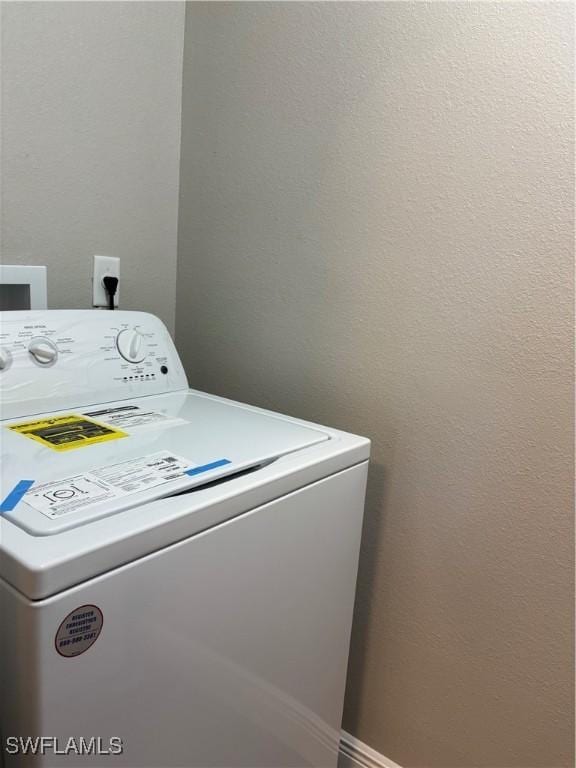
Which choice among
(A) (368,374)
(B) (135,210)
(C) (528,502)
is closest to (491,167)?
(A) (368,374)

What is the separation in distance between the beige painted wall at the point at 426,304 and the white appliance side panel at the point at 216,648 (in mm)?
170

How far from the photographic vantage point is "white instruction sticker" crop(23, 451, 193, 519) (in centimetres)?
60

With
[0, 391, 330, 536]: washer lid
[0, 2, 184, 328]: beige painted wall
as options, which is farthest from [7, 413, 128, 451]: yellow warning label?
[0, 2, 184, 328]: beige painted wall

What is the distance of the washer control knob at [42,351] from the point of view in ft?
3.05

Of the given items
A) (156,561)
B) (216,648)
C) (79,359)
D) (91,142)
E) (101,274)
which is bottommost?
(216,648)

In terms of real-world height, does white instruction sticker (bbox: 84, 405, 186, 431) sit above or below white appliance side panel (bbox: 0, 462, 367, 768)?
above

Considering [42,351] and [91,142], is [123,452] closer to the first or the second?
[42,351]

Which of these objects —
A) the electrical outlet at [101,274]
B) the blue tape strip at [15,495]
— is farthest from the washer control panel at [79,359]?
the blue tape strip at [15,495]

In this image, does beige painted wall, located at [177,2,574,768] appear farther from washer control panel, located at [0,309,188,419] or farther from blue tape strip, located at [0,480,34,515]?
blue tape strip, located at [0,480,34,515]

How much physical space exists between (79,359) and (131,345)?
0.12 metres

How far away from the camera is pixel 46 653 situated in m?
0.50

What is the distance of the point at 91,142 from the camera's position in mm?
1156

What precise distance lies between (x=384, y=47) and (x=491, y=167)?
300 mm

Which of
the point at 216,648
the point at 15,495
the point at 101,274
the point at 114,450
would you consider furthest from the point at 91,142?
the point at 216,648
